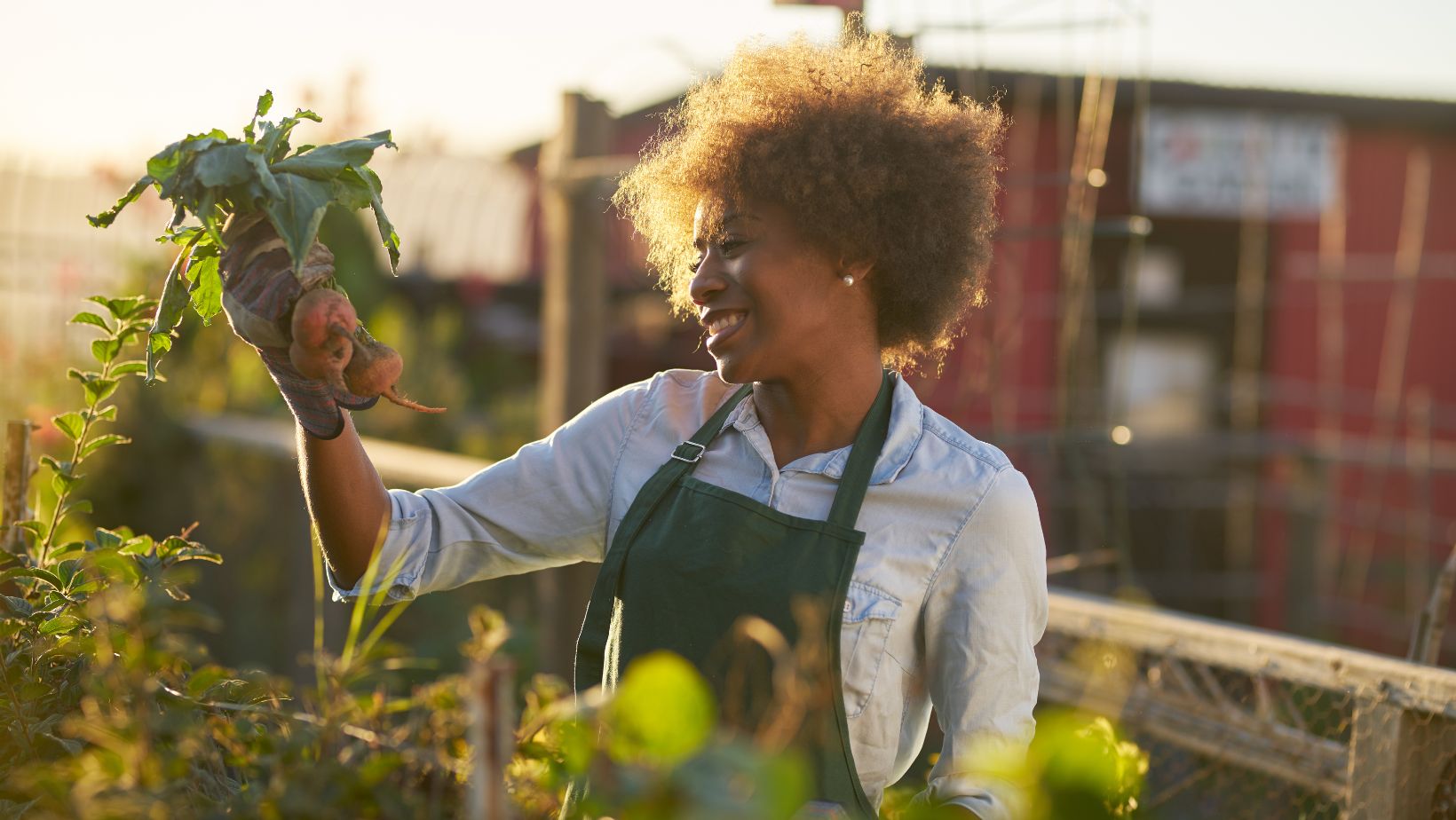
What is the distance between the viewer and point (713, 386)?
2.19 m

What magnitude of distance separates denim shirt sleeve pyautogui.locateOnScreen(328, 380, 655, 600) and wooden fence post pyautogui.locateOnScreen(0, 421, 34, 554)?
51 centimetres

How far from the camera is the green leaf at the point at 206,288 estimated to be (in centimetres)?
176

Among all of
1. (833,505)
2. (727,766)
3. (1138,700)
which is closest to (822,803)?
(833,505)

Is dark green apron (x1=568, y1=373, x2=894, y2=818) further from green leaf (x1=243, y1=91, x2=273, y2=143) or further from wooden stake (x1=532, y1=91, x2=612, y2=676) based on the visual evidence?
wooden stake (x1=532, y1=91, x2=612, y2=676)

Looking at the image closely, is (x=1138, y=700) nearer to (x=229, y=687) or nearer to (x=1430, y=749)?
(x=1430, y=749)

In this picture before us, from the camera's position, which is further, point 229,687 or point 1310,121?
point 1310,121

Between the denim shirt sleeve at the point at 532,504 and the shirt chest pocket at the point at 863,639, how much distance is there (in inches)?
16.6

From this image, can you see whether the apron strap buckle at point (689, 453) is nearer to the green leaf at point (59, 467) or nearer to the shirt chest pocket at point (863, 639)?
the shirt chest pocket at point (863, 639)

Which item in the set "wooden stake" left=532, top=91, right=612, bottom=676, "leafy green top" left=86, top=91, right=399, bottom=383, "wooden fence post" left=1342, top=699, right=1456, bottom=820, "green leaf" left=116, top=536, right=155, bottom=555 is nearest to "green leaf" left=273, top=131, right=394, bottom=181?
"leafy green top" left=86, top=91, right=399, bottom=383

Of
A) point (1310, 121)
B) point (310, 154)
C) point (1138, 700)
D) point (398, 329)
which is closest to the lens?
point (310, 154)

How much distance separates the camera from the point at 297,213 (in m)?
1.54

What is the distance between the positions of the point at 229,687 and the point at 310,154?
594mm

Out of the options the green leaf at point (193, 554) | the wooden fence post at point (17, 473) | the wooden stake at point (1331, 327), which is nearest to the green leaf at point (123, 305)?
the wooden fence post at point (17, 473)

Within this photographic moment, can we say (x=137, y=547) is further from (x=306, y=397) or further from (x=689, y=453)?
(x=689, y=453)
